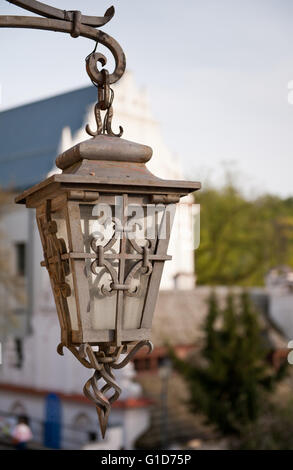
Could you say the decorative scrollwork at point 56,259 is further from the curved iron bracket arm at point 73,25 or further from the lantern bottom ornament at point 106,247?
the curved iron bracket arm at point 73,25

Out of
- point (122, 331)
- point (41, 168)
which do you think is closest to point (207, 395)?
point (41, 168)

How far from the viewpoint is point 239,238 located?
44.2 metres

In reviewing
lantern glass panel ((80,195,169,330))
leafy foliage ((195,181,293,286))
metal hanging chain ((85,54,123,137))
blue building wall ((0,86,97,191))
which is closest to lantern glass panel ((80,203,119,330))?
lantern glass panel ((80,195,169,330))

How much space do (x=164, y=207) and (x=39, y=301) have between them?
21.3 metres

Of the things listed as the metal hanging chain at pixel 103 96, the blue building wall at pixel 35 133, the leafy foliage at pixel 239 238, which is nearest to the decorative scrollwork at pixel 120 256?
the metal hanging chain at pixel 103 96

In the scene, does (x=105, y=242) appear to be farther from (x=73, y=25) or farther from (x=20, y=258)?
(x=20, y=258)

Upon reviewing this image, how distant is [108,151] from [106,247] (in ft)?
1.40

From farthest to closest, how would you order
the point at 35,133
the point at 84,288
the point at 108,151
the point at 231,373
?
the point at 35,133 < the point at 231,373 < the point at 108,151 < the point at 84,288

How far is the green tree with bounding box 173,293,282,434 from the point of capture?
771 inches

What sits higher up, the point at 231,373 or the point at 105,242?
the point at 105,242

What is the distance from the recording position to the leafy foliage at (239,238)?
43.8m

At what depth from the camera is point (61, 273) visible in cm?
323

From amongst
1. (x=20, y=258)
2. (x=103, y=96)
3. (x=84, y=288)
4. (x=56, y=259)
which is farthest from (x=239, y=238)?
(x=84, y=288)

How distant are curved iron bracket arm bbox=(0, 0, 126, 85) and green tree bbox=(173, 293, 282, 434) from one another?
55.3 ft
